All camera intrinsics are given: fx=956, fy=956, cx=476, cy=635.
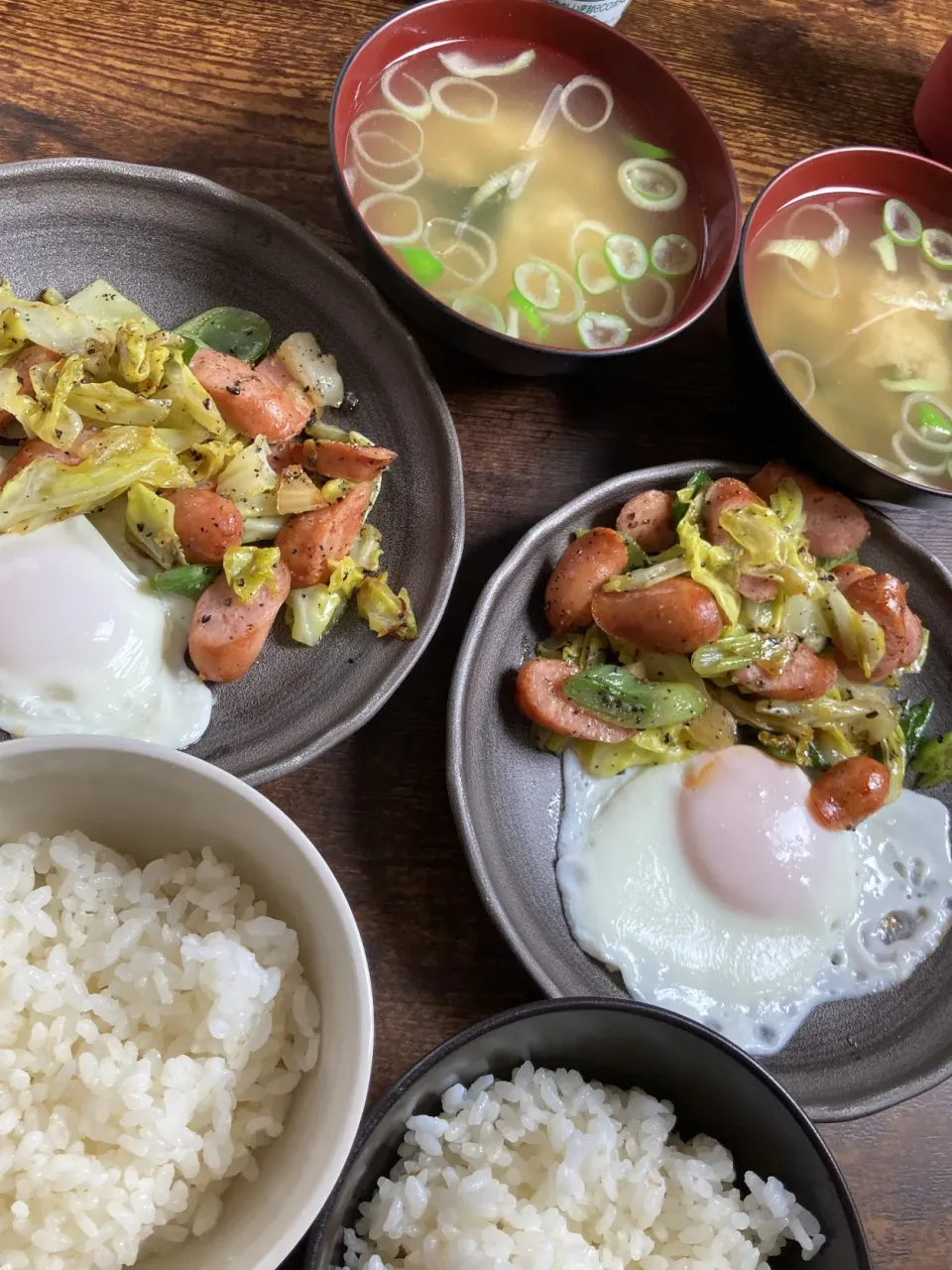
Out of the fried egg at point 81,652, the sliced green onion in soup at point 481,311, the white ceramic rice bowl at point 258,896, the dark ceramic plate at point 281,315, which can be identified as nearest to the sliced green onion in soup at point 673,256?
the sliced green onion in soup at point 481,311

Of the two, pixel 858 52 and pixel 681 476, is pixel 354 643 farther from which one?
pixel 858 52

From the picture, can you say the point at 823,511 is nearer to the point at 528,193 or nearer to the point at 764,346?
the point at 764,346

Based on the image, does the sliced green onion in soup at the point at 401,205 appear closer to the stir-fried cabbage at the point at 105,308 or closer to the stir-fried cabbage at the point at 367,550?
the stir-fried cabbage at the point at 105,308

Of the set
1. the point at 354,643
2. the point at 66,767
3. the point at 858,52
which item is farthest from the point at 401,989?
the point at 858,52

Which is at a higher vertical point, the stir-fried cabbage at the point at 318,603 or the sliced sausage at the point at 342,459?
the sliced sausage at the point at 342,459

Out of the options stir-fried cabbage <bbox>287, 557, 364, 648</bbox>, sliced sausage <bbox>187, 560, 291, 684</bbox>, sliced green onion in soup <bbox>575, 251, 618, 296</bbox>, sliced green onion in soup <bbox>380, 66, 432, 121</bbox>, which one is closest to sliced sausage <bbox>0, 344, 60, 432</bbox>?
sliced sausage <bbox>187, 560, 291, 684</bbox>

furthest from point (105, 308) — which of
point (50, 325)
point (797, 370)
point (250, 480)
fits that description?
point (797, 370)
